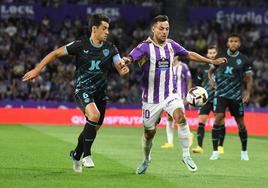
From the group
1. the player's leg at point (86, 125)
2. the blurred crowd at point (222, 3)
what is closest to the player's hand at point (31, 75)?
the player's leg at point (86, 125)

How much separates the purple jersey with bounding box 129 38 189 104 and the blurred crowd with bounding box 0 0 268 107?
18.3 meters

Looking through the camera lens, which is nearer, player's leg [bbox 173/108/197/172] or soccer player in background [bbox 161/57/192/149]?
player's leg [bbox 173/108/197/172]

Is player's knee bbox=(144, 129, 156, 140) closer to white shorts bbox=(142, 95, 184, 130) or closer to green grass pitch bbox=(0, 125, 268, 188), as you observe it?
white shorts bbox=(142, 95, 184, 130)

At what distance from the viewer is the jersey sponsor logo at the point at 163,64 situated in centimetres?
1081

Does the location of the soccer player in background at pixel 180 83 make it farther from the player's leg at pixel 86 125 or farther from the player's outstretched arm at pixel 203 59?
the player's leg at pixel 86 125

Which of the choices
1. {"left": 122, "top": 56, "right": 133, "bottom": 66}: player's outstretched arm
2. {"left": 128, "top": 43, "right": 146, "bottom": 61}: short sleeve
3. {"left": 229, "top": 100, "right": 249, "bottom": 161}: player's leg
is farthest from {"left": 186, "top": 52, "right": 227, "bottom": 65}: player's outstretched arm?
{"left": 229, "top": 100, "right": 249, "bottom": 161}: player's leg

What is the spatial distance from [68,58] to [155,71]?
2112 centimetres

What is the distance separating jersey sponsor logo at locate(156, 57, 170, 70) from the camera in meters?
10.8

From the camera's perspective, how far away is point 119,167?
11891mm

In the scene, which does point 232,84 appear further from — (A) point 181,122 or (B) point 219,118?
(A) point 181,122

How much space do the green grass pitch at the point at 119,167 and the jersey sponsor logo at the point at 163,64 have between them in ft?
5.22

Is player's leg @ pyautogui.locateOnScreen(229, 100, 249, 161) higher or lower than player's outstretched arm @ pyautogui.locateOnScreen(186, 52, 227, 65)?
lower

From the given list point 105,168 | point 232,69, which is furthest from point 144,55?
point 232,69

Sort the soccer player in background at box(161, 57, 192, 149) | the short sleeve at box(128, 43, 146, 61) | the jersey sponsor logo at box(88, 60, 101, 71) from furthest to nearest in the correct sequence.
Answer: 1. the soccer player in background at box(161, 57, 192, 149)
2. the jersey sponsor logo at box(88, 60, 101, 71)
3. the short sleeve at box(128, 43, 146, 61)
